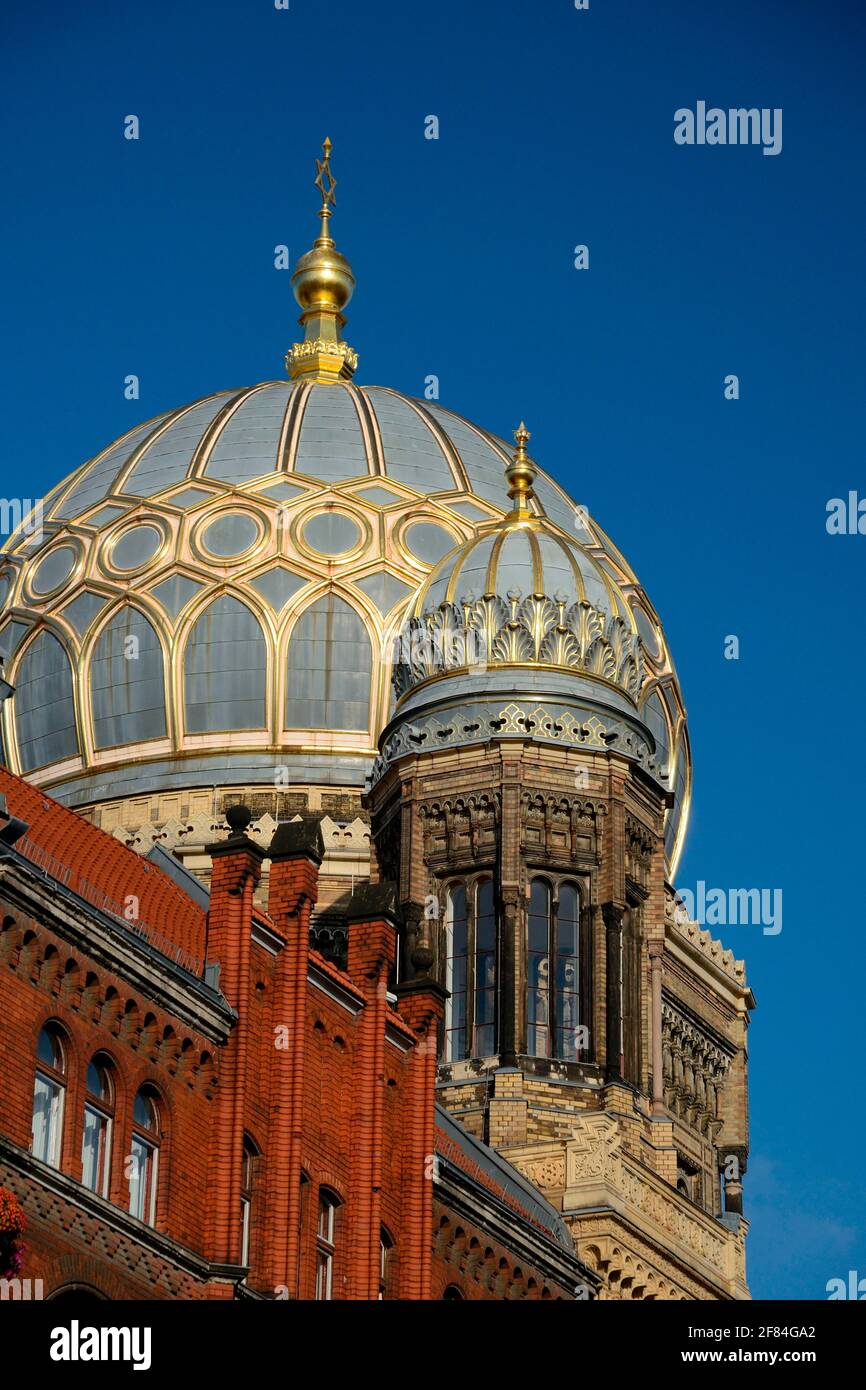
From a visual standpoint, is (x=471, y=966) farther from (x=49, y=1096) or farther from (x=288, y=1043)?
(x=49, y=1096)

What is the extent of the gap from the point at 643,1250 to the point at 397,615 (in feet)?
63.9

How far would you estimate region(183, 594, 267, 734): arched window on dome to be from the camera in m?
74.1

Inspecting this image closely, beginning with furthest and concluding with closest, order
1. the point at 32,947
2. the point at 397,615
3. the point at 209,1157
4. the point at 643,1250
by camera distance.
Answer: the point at 397,615 < the point at 643,1250 < the point at 209,1157 < the point at 32,947

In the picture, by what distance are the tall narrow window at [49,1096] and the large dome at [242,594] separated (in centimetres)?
3175

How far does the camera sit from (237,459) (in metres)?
77.4

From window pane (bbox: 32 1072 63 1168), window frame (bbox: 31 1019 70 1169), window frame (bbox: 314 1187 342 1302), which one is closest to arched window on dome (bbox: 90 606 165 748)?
window frame (bbox: 314 1187 342 1302)

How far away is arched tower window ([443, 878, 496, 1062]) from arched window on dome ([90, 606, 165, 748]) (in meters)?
13.1

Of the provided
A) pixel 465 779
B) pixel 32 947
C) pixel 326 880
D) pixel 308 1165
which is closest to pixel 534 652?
pixel 465 779

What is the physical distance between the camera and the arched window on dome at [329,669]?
243 ft

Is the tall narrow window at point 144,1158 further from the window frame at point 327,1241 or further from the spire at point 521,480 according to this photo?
the spire at point 521,480

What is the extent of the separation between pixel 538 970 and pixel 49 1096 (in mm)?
22961

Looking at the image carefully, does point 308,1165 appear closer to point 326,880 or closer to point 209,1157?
point 209,1157

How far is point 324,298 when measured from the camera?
287ft

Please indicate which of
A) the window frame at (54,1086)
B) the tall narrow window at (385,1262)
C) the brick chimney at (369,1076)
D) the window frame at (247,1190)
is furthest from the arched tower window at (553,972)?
the window frame at (54,1086)
